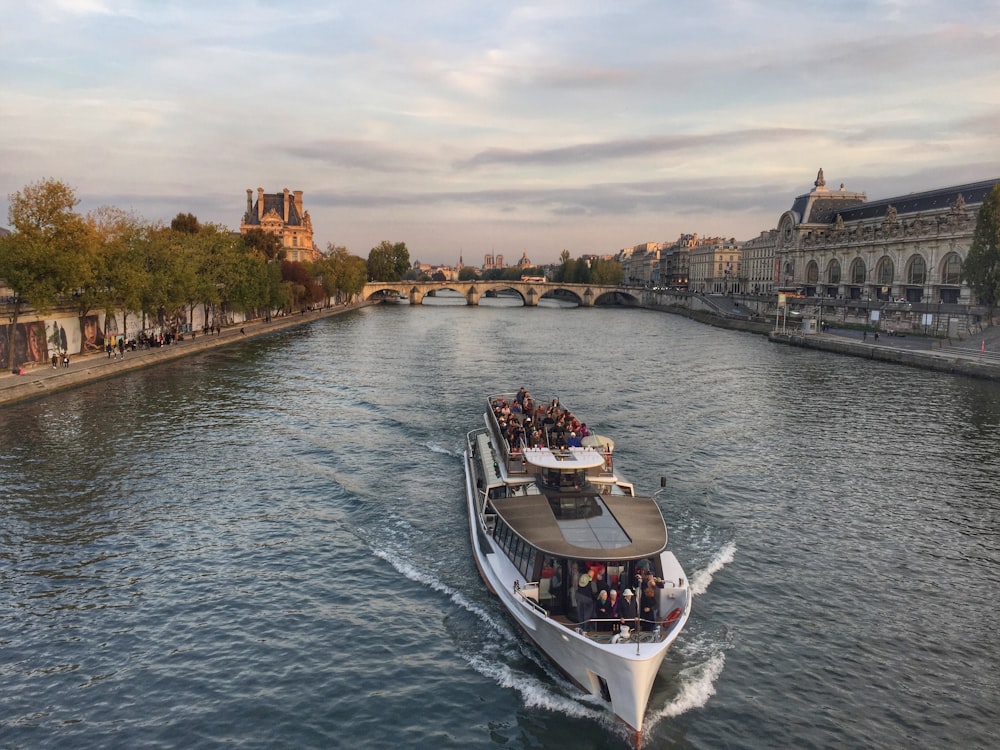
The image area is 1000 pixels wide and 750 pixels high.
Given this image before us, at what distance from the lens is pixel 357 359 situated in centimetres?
8094

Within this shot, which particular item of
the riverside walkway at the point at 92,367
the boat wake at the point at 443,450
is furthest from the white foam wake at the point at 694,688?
the riverside walkway at the point at 92,367

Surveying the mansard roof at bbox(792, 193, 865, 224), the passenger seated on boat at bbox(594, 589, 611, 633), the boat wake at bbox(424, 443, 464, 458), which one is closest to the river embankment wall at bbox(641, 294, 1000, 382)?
the boat wake at bbox(424, 443, 464, 458)

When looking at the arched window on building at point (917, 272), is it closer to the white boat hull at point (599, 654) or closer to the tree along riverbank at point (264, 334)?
the tree along riverbank at point (264, 334)

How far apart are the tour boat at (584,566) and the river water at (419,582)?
1.13m

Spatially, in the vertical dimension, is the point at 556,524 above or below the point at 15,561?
above

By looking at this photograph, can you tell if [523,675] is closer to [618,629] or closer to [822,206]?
[618,629]

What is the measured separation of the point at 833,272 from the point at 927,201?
24.1 m

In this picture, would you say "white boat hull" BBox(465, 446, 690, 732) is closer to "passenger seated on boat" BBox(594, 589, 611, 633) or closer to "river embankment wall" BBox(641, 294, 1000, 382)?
"passenger seated on boat" BBox(594, 589, 611, 633)

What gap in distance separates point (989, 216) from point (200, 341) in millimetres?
98315

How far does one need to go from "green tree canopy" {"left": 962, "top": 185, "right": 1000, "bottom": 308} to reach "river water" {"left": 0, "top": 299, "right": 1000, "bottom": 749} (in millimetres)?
43997

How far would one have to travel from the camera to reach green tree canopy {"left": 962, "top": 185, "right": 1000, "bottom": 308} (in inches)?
3376

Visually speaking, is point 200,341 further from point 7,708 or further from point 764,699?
point 764,699

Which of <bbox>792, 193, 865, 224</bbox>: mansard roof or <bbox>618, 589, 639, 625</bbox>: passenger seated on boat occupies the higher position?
<bbox>792, 193, 865, 224</bbox>: mansard roof

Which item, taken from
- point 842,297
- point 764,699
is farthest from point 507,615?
point 842,297
